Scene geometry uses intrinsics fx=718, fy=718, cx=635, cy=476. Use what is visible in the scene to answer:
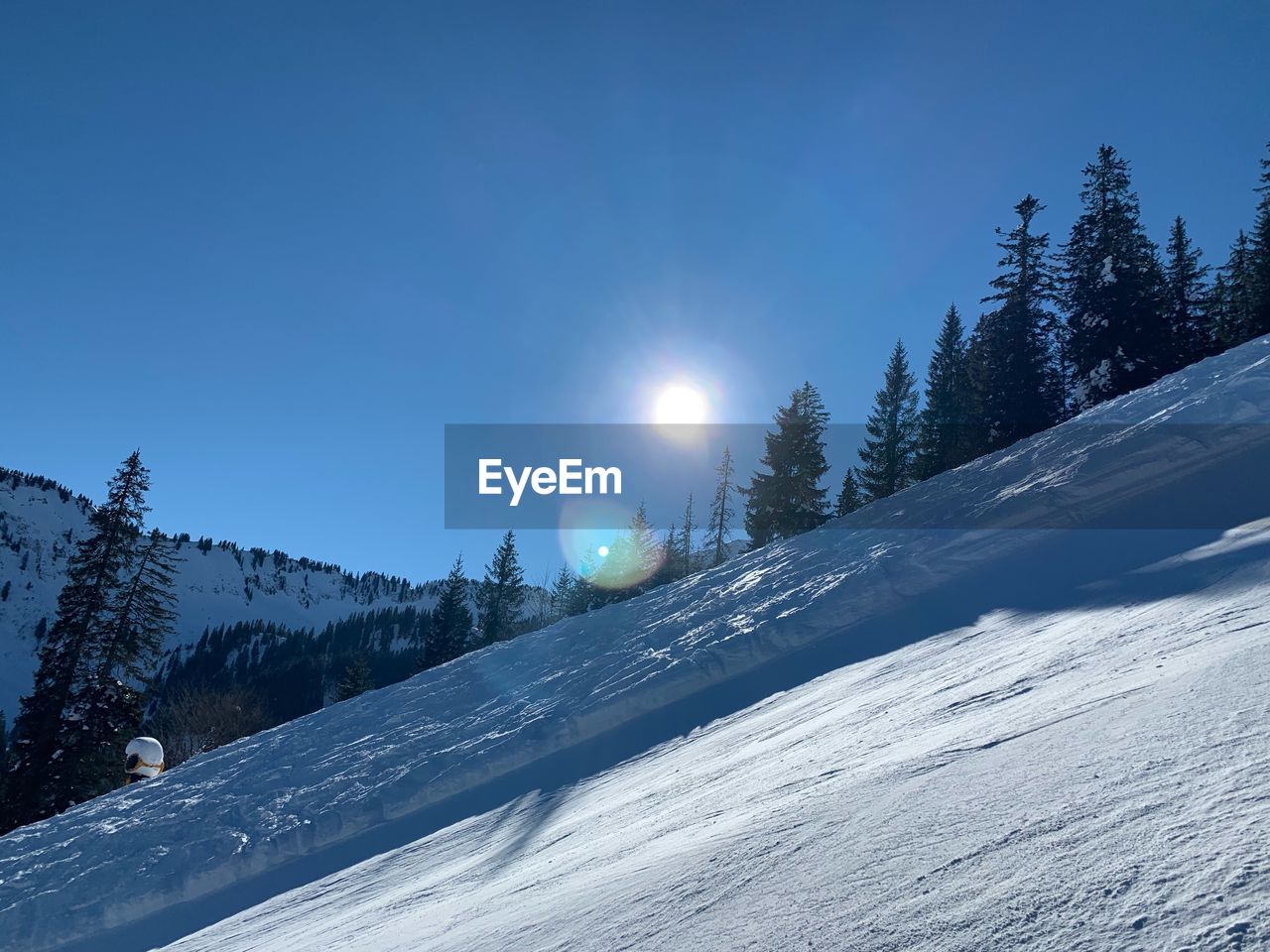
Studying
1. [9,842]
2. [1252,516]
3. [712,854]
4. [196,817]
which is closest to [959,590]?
[1252,516]

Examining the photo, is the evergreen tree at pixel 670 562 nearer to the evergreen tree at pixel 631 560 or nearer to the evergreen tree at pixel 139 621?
the evergreen tree at pixel 631 560

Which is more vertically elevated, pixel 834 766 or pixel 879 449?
pixel 879 449

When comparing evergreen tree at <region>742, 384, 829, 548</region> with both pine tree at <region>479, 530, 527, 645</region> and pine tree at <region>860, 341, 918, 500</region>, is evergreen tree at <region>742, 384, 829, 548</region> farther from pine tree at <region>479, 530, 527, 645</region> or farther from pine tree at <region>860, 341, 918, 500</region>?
pine tree at <region>479, 530, 527, 645</region>

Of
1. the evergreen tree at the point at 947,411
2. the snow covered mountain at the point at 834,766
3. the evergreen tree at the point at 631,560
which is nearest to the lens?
the snow covered mountain at the point at 834,766

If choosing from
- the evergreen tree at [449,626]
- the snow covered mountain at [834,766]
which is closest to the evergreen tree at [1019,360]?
the snow covered mountain at [834,766]

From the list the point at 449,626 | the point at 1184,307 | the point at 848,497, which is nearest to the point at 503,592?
the point at 449,626

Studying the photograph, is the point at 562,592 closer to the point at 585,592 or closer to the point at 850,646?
the point at 585,592

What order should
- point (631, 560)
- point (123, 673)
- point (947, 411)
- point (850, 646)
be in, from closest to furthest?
point (850, 646) < point (123, 673) < point (947, 411) < point (631, 560)
